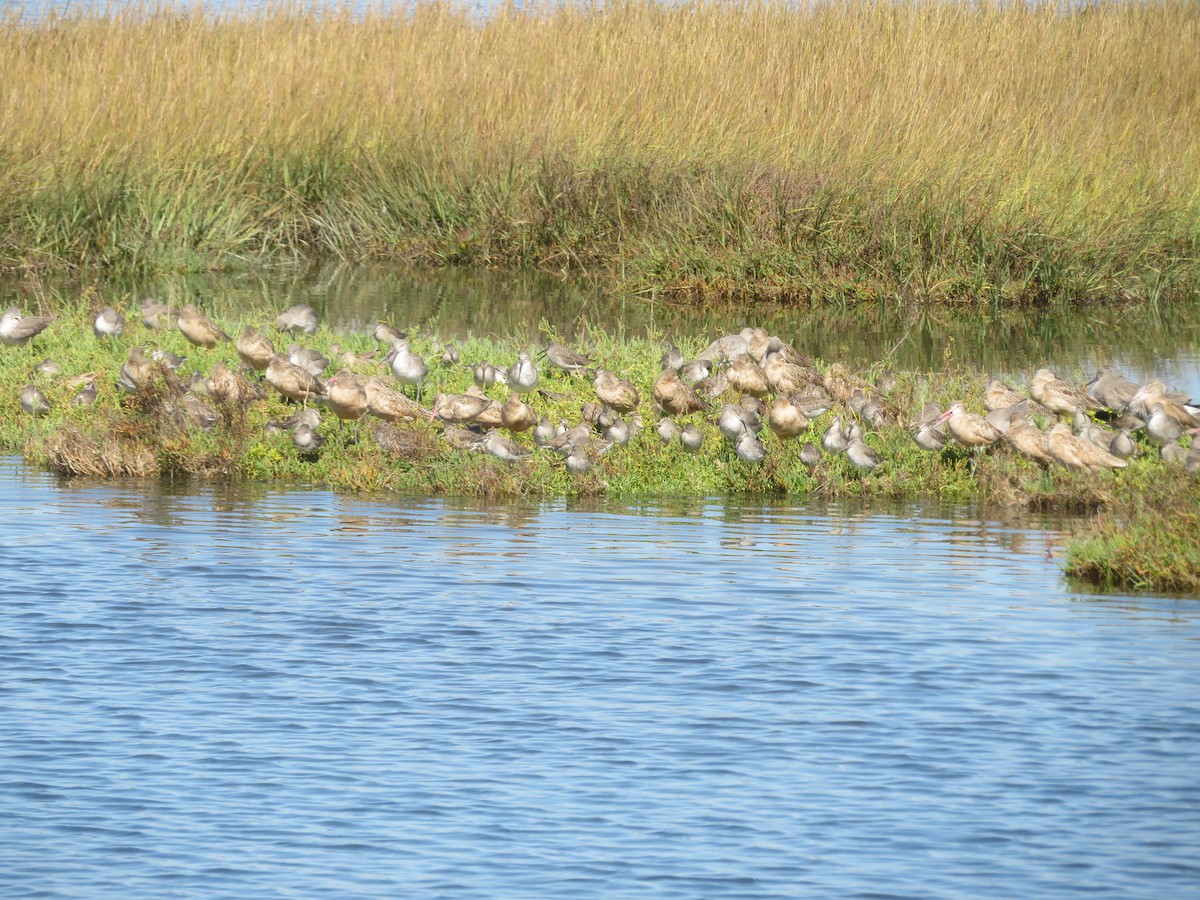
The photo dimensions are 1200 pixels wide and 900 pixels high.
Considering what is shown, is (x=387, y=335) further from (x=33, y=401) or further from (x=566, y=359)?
(x=33, y=401)

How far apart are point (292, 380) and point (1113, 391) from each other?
5763mm

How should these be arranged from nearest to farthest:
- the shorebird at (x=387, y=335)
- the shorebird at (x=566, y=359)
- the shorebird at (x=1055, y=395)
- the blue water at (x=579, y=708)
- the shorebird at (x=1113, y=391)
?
the blue water at (x=579, y=708) < the shorebird at (x=1055, y=395) < the shorebird at (x=1113, y=391) < the shorebird at (x=566, y=359) < the shorebird at (x=387, y=335)

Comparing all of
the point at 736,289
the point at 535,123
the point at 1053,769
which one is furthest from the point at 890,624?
the point at 535,123

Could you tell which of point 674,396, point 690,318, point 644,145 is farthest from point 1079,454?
point 644,145

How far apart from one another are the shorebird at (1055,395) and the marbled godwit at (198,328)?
627 cm

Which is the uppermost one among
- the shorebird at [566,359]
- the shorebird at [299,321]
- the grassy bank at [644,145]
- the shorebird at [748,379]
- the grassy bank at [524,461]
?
the grassy bank at [644,145]

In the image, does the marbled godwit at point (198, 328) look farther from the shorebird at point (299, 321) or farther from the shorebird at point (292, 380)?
the shorebird at point (292, 380)

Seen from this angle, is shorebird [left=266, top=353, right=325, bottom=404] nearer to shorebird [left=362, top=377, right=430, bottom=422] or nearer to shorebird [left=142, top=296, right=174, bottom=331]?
shorebird [left=362, top=377, right=430, bottom=422]

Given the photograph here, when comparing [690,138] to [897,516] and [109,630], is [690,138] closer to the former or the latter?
[897,516]

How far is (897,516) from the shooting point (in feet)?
43.5

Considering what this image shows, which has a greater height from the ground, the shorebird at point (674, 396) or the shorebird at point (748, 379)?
the shorebird at point (748, 379)

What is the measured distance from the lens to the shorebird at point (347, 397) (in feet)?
45.2

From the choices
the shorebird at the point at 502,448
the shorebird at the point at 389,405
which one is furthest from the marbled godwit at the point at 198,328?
the shorebird at the point at 502,448

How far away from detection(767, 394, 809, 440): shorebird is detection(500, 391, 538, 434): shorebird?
63.4 inches
